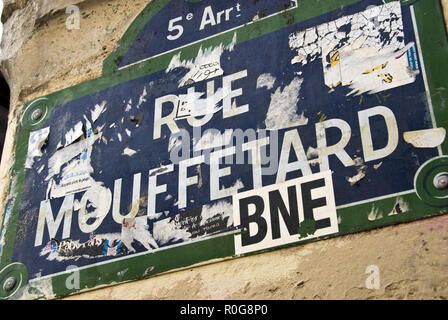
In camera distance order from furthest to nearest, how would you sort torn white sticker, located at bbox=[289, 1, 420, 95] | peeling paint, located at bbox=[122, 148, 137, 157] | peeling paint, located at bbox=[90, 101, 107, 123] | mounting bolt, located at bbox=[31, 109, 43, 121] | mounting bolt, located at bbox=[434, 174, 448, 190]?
1. mounting bolt, located at bbox=[31, 109, 43, 121]
2. peeling paint, located at bbox=[90, 101, 107, 123]
3. peeling paint, located at bbox=[122, 148, 137, 157]
4. torn white sticker, located at bbox=[289, 1, 420, 95]
5. mounting bolt, located at bbox=[434, 174, 448, 190]

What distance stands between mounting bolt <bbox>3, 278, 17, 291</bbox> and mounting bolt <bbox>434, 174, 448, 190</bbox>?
2618 mm

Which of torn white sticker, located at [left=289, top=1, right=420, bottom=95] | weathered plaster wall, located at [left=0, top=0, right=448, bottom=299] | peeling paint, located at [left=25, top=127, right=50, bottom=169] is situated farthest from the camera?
peeling paint, located at [left=25, top=127, right=50, bottom=169]

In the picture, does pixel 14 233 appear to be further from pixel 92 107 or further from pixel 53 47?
pixel 53 47

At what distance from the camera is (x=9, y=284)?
5078mm

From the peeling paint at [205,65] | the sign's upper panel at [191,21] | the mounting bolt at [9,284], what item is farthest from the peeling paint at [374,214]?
the mounting bolt at [9,284]

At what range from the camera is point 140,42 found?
224 inches

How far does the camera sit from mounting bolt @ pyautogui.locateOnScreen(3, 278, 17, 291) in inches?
199

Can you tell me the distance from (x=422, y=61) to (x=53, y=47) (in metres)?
2.88

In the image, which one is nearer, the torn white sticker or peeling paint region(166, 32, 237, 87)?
the torn white sticker

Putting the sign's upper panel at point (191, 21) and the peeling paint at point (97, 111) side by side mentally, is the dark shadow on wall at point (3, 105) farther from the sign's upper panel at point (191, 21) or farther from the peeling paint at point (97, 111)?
the sign's upper panel at point (191, 21)

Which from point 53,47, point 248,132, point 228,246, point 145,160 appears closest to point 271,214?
point 228,246

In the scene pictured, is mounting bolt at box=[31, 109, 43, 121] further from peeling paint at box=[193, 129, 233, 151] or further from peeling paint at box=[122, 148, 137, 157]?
peeling paint at box=[193, 129, 233, 151]

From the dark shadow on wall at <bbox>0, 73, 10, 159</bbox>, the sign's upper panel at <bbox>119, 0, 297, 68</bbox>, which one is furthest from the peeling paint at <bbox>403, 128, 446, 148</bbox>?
the dark shadow on wall at <bbox>0, 73, 10, 159</bbox>

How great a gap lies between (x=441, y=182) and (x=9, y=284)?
2.68 m
